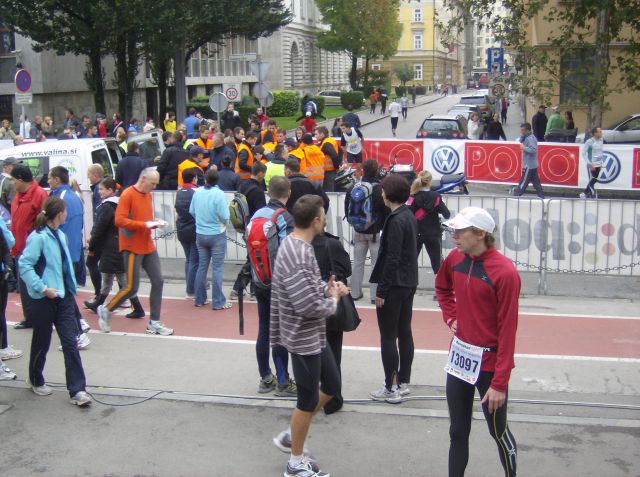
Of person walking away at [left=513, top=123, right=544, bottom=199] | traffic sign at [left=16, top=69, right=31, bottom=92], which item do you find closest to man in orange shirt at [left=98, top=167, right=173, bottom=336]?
person walking away at [left=513, top=123, right=544, bottom=199]

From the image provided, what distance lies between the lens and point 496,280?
14.8 feet

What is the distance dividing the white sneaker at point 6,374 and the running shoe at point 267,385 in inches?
90.0

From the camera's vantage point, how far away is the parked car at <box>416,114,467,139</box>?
26.4 m

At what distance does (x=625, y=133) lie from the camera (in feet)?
79.3

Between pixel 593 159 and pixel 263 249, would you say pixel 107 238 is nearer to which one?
pixel 263 249

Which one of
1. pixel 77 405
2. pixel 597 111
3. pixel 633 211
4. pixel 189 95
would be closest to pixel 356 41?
pixel 189 95

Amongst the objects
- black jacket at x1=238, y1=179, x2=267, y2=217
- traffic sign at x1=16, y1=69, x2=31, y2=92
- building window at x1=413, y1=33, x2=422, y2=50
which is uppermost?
building window at x1=413, y1=33, x2=422, y2=50

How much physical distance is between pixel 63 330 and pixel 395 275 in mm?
2686

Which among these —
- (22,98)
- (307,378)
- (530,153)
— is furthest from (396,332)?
(22,98)

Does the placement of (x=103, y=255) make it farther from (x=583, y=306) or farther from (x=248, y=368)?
(x=583, y=306)

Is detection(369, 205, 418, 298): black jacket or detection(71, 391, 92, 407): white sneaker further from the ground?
detection(369, 205, 418, 298): black jacket

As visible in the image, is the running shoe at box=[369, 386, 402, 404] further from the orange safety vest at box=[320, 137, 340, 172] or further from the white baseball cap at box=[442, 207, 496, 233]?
the orange safety vest at box=[320, 137, 340, 172]

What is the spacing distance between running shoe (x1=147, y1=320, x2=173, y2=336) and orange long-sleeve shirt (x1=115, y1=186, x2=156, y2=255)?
30.8 inches

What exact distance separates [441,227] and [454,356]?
17.6ft
